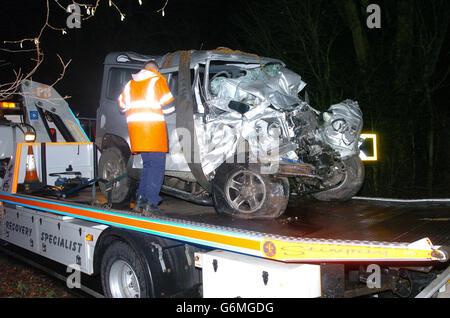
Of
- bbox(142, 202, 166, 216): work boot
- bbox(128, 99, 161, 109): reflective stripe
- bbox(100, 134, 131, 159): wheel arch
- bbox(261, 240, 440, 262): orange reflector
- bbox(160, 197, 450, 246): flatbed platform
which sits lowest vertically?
bbox(160, 197, 450, 246): flatbed platform

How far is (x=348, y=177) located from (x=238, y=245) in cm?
280

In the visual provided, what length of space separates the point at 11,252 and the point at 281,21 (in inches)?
365

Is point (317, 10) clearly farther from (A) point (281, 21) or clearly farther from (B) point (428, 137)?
(B) point (428, 137)

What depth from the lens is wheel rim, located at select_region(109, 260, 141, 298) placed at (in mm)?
4445

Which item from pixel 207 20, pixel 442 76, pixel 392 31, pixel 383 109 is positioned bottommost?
pixel 383 109

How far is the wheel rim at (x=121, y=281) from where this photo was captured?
14.6 ft

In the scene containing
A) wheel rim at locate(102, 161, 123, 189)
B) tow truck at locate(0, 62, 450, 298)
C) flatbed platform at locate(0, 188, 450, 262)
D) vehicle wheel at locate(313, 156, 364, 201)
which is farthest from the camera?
wheel rim at locate(102, 161, 123, 189)

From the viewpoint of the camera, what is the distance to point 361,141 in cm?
565

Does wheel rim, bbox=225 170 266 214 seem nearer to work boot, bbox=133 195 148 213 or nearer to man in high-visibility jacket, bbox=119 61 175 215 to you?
man in high-visibility jacket, bbox=119 61 175 215

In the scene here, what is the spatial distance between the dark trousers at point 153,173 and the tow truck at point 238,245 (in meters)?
0.41

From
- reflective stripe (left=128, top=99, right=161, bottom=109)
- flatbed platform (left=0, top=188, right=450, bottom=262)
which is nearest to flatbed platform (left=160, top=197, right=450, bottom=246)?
flatbed platform (left=0, top=188, right=450, bottom=262)

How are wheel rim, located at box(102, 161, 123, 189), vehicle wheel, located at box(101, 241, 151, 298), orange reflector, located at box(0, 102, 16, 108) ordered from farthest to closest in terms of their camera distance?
orange reflector, located at box(0, 102, 16, 108) → wheel rim, located at box(102, 161, 123, 189) → vehicle wheel, located at box(101, 241, 151, 298)

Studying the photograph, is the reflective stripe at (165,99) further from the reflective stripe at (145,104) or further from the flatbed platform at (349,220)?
the flatbed platform at (349,220)

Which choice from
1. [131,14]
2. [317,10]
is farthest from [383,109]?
[131,14]
